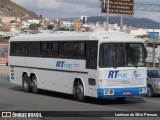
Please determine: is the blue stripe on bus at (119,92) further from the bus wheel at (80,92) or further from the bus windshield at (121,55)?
the bus wheel at (80,92)

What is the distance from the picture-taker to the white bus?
18391 mm

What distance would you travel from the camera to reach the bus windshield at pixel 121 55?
18391mm

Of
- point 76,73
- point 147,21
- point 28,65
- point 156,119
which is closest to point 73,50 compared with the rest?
point 76,73

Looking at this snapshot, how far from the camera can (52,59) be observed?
853 inches

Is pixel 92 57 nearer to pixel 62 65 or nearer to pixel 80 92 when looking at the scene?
pixel 80 92

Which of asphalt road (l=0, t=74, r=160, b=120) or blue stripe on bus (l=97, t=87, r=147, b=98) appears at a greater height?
blue stripe on bus (l=97, t=87, r=147, b=98)

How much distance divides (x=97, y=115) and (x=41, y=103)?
13.8 feet

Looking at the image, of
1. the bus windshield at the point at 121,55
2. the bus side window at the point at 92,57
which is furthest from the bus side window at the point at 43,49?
the bus windshield at the point at 121,55

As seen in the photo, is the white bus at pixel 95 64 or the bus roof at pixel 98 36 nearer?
the white bus at pixel 95 64

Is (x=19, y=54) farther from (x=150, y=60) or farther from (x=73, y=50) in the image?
(x=150, y=60)

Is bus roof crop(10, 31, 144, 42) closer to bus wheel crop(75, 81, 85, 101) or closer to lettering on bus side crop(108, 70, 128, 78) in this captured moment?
lettering on bus side crop(108, 70, 128, 78)

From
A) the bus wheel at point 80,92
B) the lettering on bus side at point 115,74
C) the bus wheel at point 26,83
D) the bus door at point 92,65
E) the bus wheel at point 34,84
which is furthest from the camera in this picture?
the bus wheel at point 26,83

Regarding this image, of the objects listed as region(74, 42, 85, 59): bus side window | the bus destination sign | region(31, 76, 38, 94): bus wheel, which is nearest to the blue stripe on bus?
region(74, 42, 85, 59): bus side window

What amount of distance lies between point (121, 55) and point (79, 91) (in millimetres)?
2319
